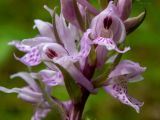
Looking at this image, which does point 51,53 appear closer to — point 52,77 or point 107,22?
point 52,77

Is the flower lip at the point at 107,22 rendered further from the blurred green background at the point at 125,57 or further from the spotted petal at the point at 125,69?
the blurred green background at the point at 125,57

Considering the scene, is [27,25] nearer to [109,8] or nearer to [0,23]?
[0,23]

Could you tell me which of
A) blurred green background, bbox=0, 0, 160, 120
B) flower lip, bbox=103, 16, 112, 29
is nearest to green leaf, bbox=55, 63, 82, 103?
flower lip, bbox=103, 16, 112, 29

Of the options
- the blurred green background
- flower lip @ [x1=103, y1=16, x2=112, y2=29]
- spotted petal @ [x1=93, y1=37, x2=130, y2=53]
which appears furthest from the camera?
the blurred green background

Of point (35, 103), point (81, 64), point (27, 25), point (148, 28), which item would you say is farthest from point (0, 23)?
point (81, 64)

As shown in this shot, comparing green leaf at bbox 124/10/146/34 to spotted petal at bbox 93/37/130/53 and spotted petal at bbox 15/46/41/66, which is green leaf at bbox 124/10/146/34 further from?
spotted petal at bbox 15/46/41/66

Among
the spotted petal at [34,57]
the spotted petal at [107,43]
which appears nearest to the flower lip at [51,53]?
the spotted petal at [34,57]
